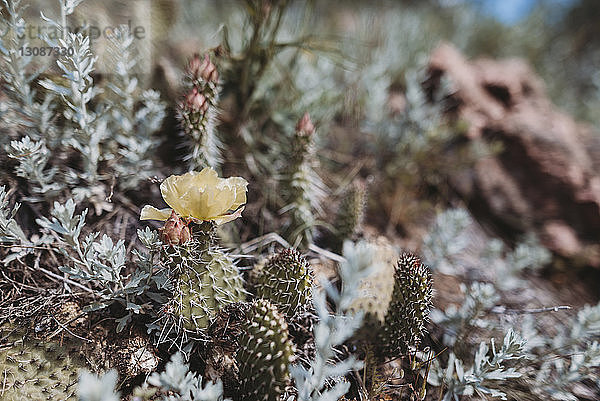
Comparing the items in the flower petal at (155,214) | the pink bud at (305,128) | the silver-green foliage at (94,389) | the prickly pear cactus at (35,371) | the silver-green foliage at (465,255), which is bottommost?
the prickly pear cactus at (35,371)

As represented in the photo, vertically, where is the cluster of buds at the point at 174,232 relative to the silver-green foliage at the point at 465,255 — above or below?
above

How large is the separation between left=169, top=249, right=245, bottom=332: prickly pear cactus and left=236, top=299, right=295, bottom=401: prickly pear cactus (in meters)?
0.18

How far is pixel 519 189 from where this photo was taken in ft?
8.20

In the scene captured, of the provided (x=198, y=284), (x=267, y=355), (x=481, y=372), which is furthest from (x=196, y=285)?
(x=481, y=372)

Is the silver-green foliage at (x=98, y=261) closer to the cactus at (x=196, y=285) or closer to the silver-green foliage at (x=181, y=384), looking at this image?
the cactus at (x=196, y=285)

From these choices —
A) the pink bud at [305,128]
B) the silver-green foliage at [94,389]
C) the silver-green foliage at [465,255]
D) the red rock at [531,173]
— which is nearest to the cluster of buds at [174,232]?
the silver-green foliage at [94,389]

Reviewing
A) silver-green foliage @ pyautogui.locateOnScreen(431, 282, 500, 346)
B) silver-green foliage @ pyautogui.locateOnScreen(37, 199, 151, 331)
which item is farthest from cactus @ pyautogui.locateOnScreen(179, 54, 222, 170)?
silver-green foliage @ pyautogui.locateOnScreen(431, 282, 500, 346)

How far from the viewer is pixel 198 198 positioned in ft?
3.73

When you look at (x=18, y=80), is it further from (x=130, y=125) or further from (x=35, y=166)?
(x=130, y=125)

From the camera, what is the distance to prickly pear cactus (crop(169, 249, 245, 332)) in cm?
118

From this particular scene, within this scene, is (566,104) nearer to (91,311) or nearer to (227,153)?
(227,153)

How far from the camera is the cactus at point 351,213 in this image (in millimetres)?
1688

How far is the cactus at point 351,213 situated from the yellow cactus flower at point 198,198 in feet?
2.02

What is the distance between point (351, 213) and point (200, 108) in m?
0.71
